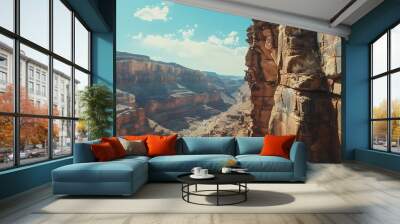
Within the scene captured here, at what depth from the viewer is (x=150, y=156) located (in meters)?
6.82

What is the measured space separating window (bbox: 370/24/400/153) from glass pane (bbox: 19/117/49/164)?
24.0 feet

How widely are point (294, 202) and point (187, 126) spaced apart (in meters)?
22.1

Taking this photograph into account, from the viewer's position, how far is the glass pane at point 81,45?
8219 mm

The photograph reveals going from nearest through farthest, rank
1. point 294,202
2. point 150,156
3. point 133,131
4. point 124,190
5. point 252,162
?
point 294,202 → point 124,190 → point 252,162 → point 150,156 → point 133,131

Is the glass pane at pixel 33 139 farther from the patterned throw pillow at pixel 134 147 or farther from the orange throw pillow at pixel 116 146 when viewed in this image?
the patterned throw pillow at pixel 134 147

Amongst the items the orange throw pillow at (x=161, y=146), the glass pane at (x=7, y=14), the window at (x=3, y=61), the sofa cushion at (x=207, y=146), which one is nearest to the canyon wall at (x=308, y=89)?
the sofa cushion at (x=207, y=146)

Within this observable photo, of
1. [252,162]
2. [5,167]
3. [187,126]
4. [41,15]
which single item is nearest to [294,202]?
[252,162]

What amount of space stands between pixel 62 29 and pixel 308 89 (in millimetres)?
10797

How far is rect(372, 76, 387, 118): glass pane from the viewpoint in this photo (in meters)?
8.82

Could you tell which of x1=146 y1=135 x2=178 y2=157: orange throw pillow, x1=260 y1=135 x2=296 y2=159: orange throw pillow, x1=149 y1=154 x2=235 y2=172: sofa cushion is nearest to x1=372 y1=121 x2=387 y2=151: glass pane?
x1=260 y1=135 x2=296 y2=159: orange throw pillow

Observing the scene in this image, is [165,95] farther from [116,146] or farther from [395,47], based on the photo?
[116,146]

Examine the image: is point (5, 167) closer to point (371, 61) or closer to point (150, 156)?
point (150, 156)

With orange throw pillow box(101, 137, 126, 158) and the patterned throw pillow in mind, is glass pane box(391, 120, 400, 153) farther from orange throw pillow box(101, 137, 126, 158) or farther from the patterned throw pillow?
orange throw pillow box(101, 137, 126, 158)

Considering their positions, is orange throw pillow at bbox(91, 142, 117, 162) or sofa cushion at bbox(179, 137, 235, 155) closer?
orange throw pillow at bbox(91, 142, 117, 162)
